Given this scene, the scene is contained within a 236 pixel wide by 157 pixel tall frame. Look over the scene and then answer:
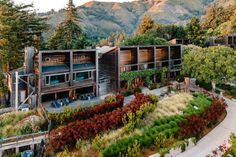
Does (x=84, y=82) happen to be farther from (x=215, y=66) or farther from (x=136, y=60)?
(x=215, y=66)

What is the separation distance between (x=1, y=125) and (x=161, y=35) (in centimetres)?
4679

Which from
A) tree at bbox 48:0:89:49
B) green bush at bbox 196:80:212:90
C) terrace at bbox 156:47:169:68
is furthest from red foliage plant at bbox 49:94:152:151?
tree at bbox 48:0:89:49

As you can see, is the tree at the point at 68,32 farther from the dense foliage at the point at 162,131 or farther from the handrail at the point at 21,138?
the dense foliage at the point at 162,131

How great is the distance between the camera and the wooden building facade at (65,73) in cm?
2811

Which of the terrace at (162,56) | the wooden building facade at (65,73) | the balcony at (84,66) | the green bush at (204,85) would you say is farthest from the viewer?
the terrace at (162,56)

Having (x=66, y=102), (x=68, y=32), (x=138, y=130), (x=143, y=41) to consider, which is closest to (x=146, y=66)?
(x=143, y=41)

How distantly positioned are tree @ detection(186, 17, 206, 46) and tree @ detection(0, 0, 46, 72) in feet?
104

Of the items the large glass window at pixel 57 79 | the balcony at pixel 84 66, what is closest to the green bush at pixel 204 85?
the balcony at pixel 84 66

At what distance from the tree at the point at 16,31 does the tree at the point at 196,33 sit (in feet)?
104

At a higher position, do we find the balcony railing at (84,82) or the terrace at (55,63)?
the terrace at (55,63)

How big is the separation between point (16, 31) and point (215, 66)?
27.7 meters

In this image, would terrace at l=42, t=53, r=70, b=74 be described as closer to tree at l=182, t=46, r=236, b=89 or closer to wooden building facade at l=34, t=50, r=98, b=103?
wooden building facade at l=34, t=50, r=98, b=103

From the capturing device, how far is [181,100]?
2769 centimetres

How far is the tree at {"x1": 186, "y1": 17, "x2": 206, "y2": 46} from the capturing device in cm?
5709
